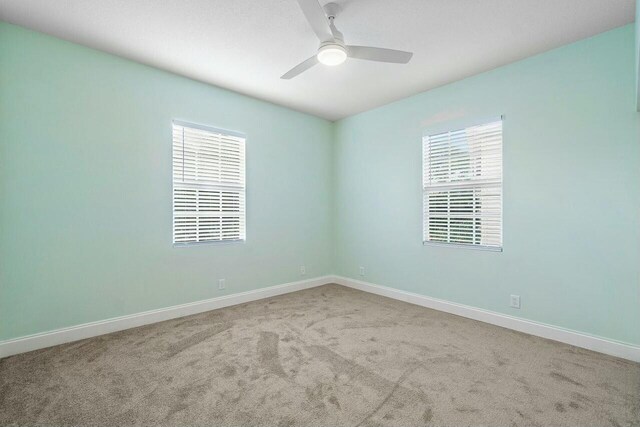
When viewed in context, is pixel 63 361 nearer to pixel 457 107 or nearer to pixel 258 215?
pixel 258 215

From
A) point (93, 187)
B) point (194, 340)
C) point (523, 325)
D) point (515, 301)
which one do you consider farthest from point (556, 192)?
point (93, 187)

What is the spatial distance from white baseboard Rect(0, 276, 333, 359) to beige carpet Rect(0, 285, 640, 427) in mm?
101

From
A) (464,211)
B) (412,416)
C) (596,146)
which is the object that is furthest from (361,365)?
(596,146)

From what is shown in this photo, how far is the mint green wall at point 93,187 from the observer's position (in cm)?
253

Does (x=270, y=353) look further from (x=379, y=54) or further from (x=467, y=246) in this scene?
(x=379, y=54)

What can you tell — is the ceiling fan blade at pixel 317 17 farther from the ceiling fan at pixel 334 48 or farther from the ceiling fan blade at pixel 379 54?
the ceiling fan blade at pixel 379 54

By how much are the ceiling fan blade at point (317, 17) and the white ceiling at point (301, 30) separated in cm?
30

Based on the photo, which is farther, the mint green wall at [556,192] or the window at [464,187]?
the window at [464,187]

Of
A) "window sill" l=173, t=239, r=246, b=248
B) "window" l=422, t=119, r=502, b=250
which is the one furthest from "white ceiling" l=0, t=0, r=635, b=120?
"window sill" l=173, t=239, r=246, b=248

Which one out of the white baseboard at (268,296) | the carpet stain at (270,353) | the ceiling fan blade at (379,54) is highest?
the ceiling fan blade at (379,54)

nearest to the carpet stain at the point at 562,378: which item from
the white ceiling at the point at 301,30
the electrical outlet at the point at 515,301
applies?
the electrical outlet at the point at 515,301

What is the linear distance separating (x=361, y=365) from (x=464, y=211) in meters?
2.16

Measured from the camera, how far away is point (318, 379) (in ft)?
7.02

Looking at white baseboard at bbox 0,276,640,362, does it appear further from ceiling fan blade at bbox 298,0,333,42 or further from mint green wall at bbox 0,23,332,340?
ceiling fan blade at bbox 298,0,333,42
